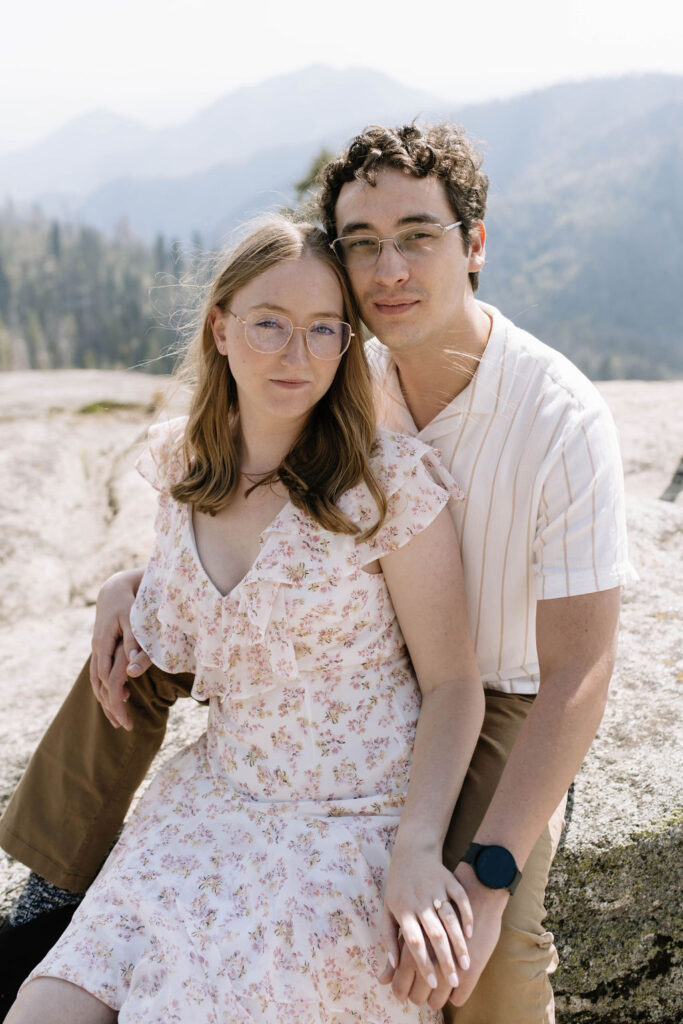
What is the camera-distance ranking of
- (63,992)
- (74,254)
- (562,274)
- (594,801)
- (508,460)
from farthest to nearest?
1. (562,274)
2. (74,254)
3. (594,801)
4. (508,460)
5. (63,992)

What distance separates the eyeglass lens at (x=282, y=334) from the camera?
7.41ft

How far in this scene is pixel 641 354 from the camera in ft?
412

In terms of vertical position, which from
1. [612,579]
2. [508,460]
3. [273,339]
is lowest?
[612,579]

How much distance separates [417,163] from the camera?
2473mm

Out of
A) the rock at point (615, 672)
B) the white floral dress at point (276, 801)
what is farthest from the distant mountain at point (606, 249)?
the white floral dress at point (276, 801)

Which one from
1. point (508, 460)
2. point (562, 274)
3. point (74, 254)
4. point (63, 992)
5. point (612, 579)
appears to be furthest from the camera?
point (562, 274)

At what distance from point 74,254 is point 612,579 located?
12782 centimetres

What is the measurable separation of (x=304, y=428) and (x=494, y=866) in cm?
126

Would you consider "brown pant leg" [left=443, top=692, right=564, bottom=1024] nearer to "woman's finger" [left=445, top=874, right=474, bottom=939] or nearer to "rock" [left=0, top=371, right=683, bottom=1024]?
"woman's finger" [left=445, top=874, right=474, bottom=939]

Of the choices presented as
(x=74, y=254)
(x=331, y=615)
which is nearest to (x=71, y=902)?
(x=331, y=615)

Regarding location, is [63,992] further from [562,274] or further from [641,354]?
[562,274]

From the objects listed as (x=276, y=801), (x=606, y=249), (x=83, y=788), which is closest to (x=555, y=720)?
(x=276, y=801)

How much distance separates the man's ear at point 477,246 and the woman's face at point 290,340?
2.01 ft

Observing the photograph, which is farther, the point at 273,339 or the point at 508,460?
the point at 508,460
